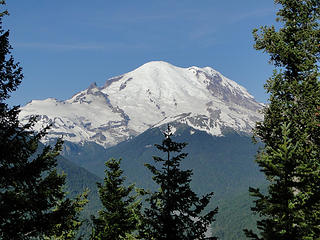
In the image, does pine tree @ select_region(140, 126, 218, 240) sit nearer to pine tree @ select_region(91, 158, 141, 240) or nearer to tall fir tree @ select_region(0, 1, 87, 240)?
tall fir tree @ select_region(0, 1, 87, 240)

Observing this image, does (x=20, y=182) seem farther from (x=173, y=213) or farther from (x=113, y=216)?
(x=113, y=216)

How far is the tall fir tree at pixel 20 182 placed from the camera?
11.1 meters

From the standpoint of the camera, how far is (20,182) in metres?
11.9

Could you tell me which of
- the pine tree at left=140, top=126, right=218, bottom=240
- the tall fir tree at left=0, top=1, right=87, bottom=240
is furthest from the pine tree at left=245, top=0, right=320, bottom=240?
the tall fir tree at left=0, top=1, right=87, bottom=240

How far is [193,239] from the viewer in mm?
13984

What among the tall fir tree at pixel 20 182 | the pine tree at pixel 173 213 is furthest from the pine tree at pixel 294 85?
the tall fir tree at pixel 20 182

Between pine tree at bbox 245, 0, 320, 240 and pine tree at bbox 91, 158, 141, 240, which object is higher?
pine tree at bbox 245, 0, 320, 240

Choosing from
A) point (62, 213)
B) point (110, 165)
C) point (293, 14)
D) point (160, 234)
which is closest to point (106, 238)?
point (110, 165)

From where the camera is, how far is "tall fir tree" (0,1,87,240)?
36.4 ft

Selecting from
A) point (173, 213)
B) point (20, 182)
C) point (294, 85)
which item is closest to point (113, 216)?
point (173, 213)

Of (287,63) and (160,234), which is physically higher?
(287,63)

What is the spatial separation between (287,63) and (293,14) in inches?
106

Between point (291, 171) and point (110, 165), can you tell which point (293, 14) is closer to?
point (291, 171)

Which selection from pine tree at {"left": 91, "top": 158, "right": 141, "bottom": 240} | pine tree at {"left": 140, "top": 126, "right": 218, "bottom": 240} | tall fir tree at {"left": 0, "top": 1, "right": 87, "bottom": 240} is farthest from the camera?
pine tree at {"left": 91, "top": 158, "right": 141, "bottom": 240}
